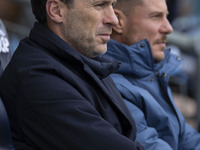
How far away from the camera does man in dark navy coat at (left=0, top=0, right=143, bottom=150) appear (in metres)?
1.82

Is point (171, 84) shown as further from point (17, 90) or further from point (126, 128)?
point (17, 90)

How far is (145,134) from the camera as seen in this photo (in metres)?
2.52

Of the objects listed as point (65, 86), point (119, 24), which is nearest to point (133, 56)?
point (119, 24)

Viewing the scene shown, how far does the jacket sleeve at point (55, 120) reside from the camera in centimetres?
181

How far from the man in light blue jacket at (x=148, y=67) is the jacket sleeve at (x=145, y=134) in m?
0.07

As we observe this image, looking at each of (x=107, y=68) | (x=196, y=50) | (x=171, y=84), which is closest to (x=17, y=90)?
(x=107, y=68)

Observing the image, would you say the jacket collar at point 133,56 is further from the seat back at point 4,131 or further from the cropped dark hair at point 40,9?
the seat back at point 4,131

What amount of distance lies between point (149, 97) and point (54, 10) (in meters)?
0.89

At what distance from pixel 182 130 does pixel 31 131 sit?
4.69ft

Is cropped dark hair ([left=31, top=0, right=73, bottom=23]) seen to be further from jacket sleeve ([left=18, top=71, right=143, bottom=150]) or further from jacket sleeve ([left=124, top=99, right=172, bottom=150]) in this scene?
jacket sleeve ([left=124, top=99, right=172, bottom=150])

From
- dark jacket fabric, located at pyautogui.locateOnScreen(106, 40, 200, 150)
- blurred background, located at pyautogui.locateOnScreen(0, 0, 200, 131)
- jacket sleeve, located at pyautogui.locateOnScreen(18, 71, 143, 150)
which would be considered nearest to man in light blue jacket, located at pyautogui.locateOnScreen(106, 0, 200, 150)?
dark jacket fabric, located at pyautogui.locateOnScreen(106, 40, 200, 150)

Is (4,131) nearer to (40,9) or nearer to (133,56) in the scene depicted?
(40,9)

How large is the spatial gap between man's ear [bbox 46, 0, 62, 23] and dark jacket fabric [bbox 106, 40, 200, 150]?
0.70 metres

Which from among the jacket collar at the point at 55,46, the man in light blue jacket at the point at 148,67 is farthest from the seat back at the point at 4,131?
the man in light blue jacket at the point at 148,67
